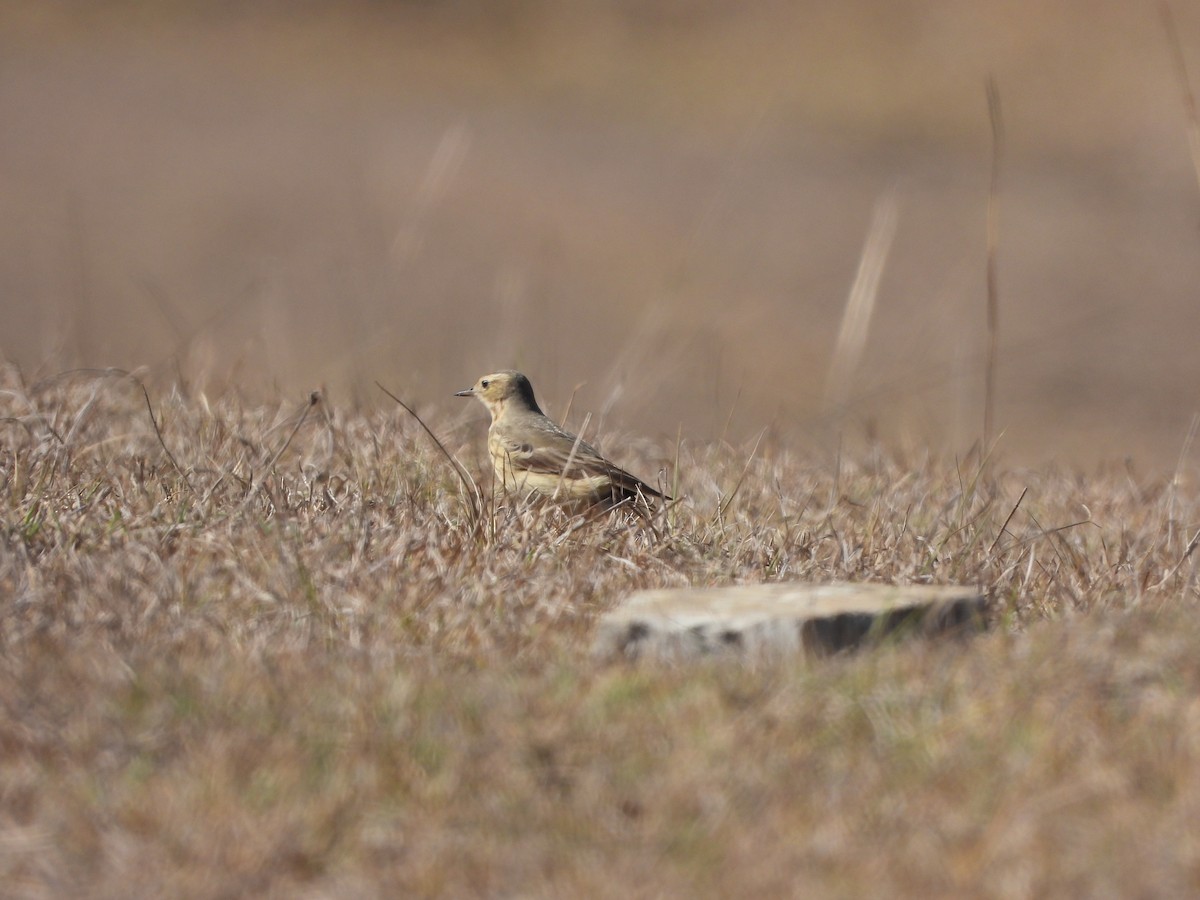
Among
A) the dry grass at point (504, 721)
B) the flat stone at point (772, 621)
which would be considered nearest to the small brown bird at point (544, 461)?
the dry grass at point (504, 721)

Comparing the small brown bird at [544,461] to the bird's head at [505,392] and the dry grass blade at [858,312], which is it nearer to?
the bird's head at [505,392]

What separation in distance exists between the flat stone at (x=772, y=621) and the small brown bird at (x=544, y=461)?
3.87 ft

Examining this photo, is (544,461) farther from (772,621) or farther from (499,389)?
(772,621)

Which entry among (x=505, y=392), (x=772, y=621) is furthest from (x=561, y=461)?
(x=772, y=621)

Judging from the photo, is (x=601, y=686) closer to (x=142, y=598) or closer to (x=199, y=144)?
(x=142, y=598)

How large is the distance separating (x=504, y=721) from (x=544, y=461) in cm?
229

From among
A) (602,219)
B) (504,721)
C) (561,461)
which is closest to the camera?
(504,721)

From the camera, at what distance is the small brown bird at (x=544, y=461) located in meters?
5.18

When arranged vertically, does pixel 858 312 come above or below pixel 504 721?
above

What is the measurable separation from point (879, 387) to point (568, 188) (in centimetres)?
1932

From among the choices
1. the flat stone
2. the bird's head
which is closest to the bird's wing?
the bird's head

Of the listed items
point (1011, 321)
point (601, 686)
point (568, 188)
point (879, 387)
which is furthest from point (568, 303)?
point (601, 686)

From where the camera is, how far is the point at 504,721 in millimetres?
3145

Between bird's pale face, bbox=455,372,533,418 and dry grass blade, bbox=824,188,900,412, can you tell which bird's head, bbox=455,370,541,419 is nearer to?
bird's pale face, bbox=455,372,533,418
